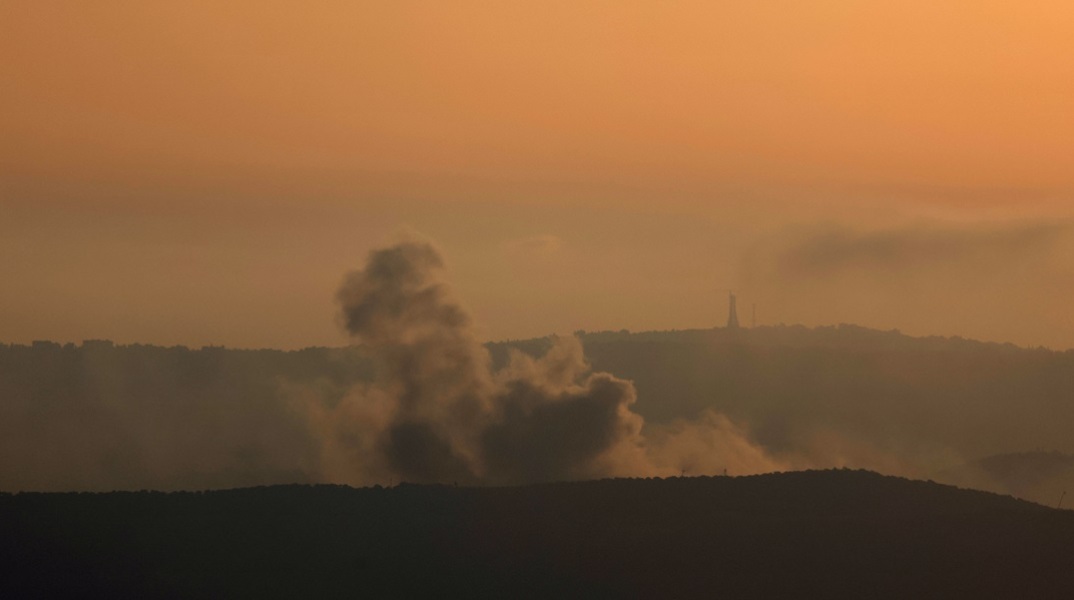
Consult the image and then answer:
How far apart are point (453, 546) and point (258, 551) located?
9.52m

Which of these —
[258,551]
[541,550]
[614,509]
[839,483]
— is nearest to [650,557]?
[541,550]

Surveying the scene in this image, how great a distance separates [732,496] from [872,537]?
1295 centimetres

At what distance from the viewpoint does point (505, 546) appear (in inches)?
3253

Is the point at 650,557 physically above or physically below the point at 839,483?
below

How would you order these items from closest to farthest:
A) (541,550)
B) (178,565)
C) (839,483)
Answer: (178,565) < (541,550) < (839,483)

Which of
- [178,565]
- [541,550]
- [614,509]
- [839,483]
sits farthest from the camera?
[839,483]

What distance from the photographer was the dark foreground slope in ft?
247

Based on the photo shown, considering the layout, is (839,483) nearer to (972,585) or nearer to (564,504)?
(564,504)

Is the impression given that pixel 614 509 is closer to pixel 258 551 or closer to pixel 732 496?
pixel 732 496

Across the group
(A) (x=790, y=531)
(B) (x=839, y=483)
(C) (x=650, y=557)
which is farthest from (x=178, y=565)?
(B) (x=839, y=483)

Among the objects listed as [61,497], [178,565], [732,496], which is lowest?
[178,565]

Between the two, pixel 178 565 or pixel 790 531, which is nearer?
pixel 178 565

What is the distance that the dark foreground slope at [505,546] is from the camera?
75250 mm

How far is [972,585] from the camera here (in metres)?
76.8
